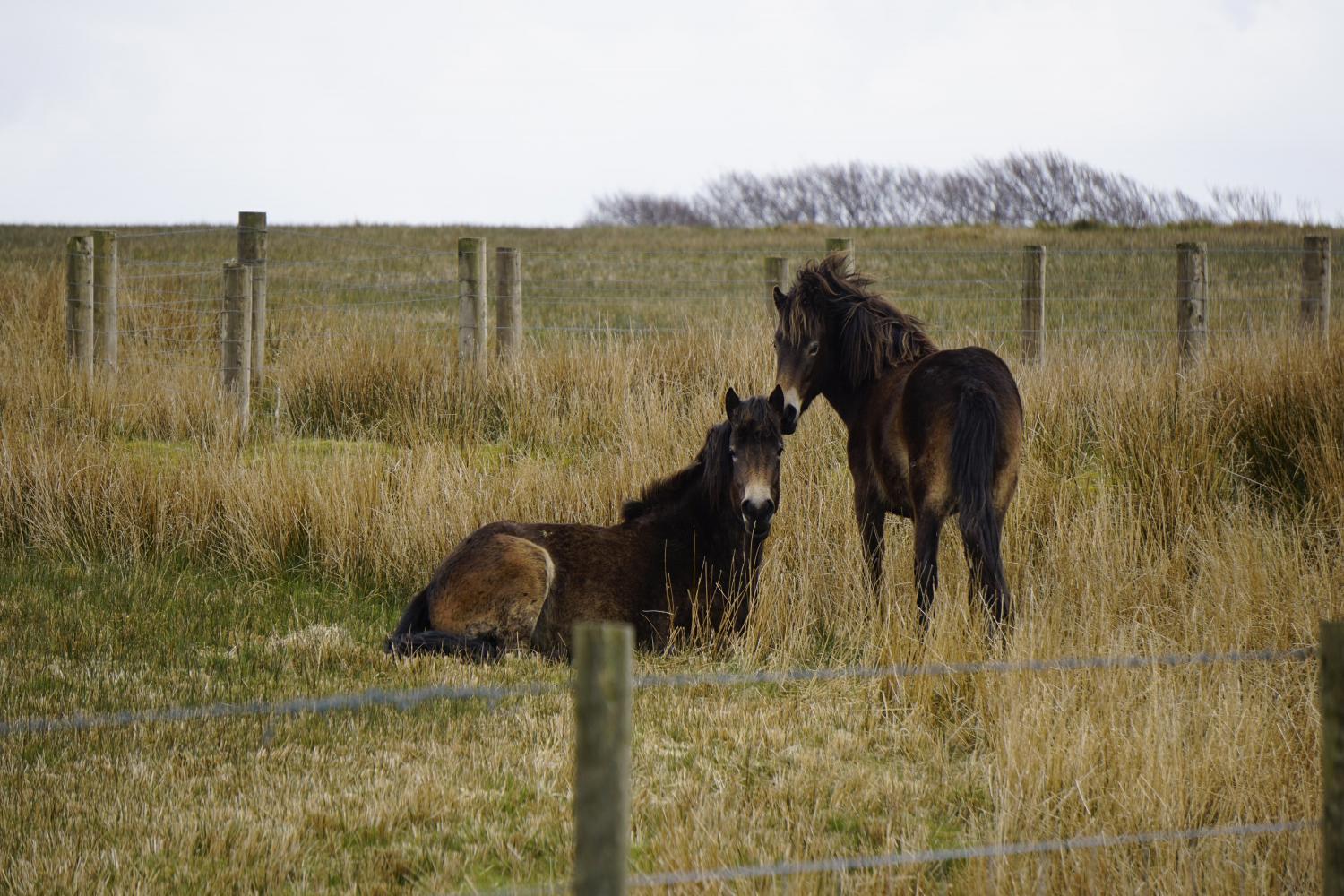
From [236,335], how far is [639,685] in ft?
30.9

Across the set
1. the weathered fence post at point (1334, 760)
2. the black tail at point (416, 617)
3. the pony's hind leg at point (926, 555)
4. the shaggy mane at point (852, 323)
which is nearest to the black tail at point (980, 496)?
the pony's hind leg at point (926, 555)

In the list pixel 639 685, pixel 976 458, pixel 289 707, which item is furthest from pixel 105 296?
pixel 639 685

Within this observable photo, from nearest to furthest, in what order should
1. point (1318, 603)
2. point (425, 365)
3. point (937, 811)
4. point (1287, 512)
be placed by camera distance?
point (937, 811)
point (1318, 603)
point (1287, 512)
point (425, 365)

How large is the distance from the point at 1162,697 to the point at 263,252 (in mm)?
10372

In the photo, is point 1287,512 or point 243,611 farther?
point 1287,512

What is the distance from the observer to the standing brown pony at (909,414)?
5.47 meters

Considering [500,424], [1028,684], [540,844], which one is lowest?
[540,844]

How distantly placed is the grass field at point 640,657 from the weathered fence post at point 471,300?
624mm

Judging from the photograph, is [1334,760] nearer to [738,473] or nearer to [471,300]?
[738,473]

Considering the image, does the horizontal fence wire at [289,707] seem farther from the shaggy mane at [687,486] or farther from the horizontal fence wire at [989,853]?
the shaggy mane at [687,486]

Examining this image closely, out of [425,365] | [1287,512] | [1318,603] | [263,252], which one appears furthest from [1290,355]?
[263,252]

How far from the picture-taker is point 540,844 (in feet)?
13.4

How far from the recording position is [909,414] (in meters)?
5.90

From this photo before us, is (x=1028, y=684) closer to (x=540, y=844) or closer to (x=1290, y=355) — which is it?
(x=540, y=844)
